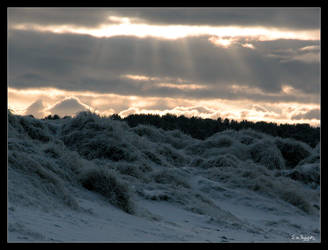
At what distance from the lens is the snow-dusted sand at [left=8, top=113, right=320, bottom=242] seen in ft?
28.6

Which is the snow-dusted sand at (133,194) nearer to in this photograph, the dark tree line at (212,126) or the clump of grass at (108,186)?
the clump of grass at (108,186)

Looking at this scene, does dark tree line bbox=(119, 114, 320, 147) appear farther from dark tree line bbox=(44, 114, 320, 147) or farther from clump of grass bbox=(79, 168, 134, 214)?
clump of grass bbox=(79, 168, 134, 214)

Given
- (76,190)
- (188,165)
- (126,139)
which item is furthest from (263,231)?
(188,165)

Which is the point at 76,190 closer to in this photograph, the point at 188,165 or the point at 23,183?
the point at 23,183

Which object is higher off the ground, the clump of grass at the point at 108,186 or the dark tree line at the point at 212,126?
the dark tree line at the point at 212,126

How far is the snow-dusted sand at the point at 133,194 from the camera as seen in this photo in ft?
28.6

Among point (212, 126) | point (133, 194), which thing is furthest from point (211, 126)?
point (133, 194)

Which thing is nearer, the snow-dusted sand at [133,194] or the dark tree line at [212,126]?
the snow-dusted sand at [133,194]

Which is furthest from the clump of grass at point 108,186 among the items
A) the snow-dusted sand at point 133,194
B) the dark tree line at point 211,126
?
the dark tree line at point 211,126

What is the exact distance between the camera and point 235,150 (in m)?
27.4

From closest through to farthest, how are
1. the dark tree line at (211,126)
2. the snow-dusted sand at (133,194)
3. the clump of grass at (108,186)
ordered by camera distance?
the snow-dusted sand at (133,194)
the clump of grass at (108,186)
the dark tree line at (211,126)

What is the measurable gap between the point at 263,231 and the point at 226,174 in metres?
7.63

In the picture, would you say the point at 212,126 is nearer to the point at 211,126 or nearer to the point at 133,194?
the point at 211,126

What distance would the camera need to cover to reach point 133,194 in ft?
38.4
